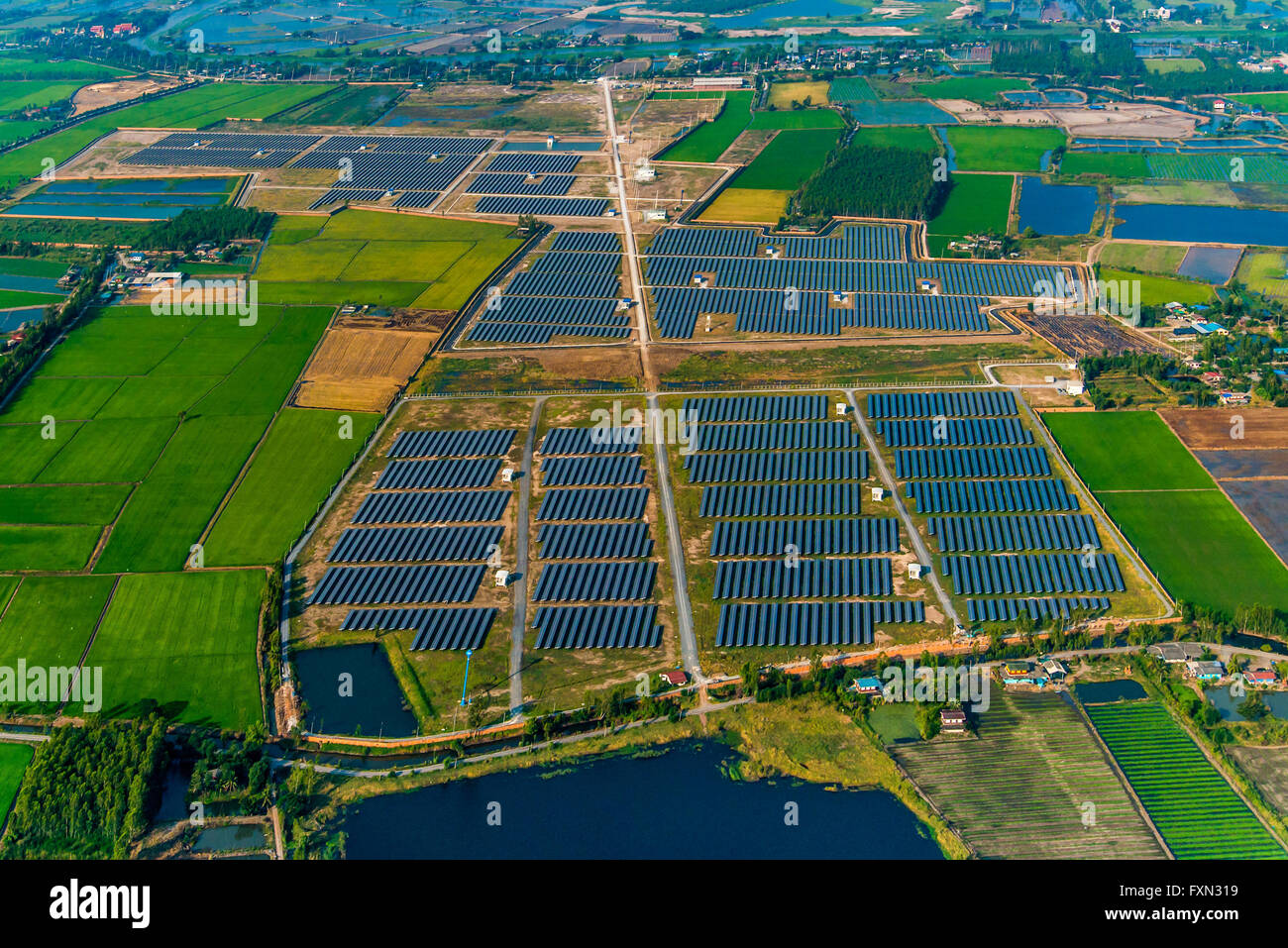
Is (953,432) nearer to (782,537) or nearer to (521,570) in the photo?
(782,537)

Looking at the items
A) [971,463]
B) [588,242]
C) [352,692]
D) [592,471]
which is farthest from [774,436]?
[588,242]

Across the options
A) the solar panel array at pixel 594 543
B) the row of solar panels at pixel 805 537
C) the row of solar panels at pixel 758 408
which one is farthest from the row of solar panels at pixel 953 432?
the solar panel array at pixel 594 543

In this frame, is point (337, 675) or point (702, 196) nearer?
point (337, 675)

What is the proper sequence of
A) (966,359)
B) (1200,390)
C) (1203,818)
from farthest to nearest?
(966,359), (1200,390), (1203,818)

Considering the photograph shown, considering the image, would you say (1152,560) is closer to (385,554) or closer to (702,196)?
(385,554)

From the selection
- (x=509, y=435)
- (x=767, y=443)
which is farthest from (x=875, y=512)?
(x=509, y=435)
